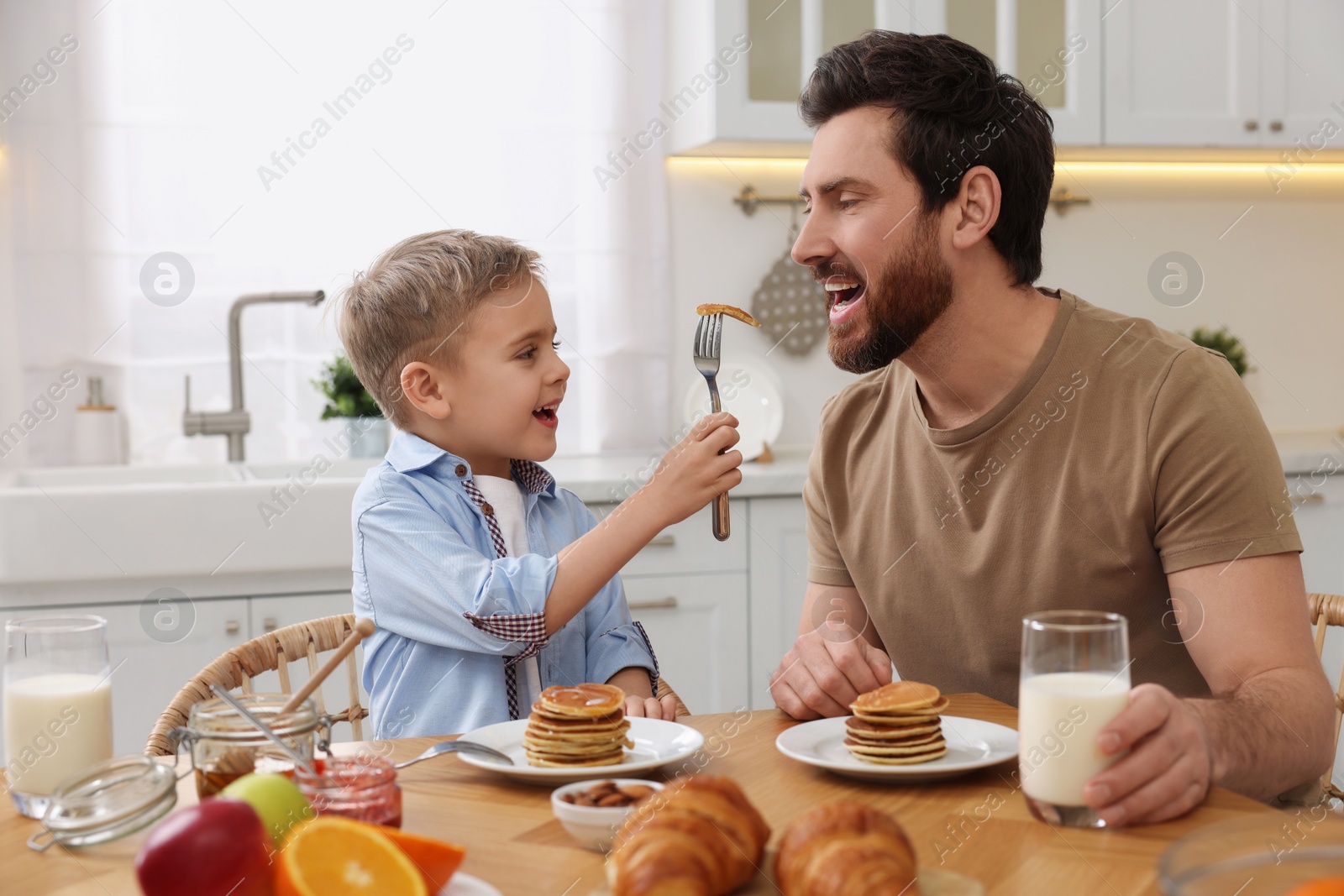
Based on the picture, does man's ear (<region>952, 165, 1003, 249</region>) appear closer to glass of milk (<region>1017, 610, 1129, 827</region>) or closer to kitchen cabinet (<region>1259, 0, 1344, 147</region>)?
glass of milk (<region>1017, 610, 1129, 827</region>)

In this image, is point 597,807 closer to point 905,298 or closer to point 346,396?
point 905,298

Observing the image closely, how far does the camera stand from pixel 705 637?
8.27 ft

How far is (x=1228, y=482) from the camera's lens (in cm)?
123

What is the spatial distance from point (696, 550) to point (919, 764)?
61.5 inches

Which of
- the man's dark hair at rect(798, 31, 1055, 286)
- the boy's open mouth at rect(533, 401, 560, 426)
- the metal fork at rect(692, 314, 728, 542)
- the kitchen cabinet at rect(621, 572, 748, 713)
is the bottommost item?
the kitchen cabinet at rect(621, 572, 748, 713)

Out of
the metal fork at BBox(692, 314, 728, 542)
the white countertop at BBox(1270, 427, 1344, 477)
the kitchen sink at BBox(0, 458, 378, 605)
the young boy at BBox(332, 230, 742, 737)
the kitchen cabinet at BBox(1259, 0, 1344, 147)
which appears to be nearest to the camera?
the young boy at BBox(332, 230, 742, 737)

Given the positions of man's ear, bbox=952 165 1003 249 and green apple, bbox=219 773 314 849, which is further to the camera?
man's ear, bbox=952 165 1003 249

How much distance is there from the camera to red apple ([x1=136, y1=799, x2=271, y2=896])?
65 cm

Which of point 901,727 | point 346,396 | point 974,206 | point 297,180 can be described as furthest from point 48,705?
point 297,180

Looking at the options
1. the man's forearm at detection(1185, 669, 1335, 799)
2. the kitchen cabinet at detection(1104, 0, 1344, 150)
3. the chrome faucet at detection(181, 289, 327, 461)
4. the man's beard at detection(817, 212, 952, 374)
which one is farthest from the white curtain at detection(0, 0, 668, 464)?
the man's forearm at detection(1185, 669, 1335, 799)

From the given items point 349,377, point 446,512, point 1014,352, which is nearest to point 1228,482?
point 1014,352

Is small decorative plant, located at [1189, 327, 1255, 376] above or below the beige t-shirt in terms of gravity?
above

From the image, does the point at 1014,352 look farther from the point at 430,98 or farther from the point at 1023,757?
the point at 430,98

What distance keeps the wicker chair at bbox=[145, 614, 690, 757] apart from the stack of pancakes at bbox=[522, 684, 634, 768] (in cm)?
29
